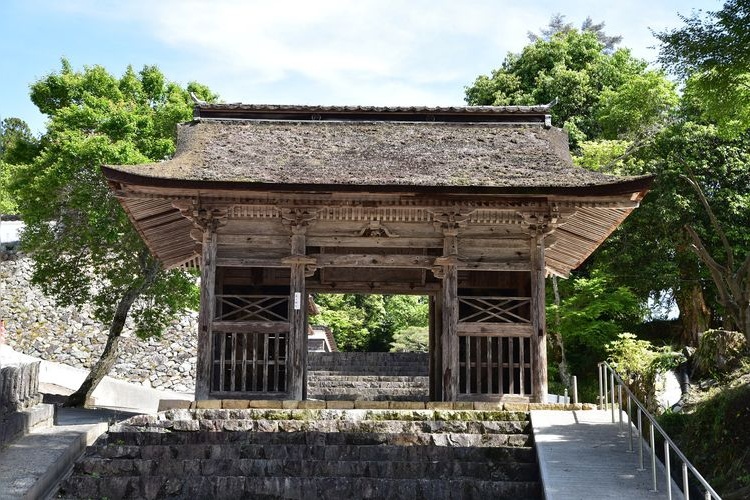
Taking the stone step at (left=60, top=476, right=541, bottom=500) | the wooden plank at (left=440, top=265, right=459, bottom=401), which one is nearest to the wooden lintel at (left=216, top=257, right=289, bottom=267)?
the wooden plank at (left=440, top=265, right=459, bottom=401)

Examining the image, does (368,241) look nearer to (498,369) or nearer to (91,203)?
(498,369)

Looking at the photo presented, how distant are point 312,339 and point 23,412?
21.8 m

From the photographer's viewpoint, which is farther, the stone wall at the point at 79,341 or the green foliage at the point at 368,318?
the green foliage at the point at 368,318

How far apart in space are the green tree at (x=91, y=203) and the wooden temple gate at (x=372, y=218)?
21.1 feet

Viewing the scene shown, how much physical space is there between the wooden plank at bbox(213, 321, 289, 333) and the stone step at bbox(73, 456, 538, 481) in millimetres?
4046

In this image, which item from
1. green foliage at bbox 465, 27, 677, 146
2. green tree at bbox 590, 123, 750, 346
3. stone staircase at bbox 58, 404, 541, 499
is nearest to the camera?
stone staircase at bbox 58, 404, 541, 499

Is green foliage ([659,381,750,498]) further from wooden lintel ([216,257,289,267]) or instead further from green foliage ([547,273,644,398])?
green foliage ([547,273,644,398])

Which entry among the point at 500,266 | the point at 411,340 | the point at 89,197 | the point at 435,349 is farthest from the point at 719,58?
the point at 411,340

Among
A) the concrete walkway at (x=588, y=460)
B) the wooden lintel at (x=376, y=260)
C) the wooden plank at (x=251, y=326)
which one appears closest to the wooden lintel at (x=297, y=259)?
the wooden lintel at (x=376, y=260)

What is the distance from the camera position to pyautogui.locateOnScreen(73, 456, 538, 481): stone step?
1191 cm

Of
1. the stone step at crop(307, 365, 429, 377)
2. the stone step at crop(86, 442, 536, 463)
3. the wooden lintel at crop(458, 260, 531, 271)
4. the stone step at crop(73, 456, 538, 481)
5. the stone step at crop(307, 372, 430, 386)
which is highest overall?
the wooden lintel at crop(458, 260, 531, 271)

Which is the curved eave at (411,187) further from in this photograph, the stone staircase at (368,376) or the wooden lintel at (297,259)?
the stone staircase at (368,376)

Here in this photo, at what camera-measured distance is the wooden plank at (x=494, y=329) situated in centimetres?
1603

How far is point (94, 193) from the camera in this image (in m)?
24.2
